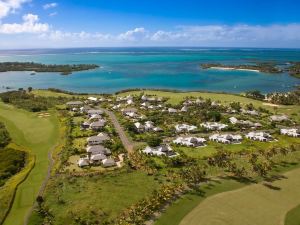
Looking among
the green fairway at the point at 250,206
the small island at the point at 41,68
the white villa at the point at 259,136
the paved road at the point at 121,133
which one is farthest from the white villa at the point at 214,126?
the small island at the point at 41,68

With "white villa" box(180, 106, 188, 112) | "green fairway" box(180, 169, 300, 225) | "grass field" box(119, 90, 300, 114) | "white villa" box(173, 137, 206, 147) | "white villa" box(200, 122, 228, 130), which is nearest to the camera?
"green fairway" box(180, 169, 300, 225)

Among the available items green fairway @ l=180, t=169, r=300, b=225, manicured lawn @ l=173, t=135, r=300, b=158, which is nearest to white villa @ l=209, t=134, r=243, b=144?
manicured lawn @ l=173, t=135, r=300, b=158

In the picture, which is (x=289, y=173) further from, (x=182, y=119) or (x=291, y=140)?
(x=182, y=119)

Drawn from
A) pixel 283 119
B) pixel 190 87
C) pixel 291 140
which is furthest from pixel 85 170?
pixel 190 87

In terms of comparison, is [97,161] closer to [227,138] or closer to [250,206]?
[250,206]

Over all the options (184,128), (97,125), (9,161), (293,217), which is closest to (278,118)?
(184,128)

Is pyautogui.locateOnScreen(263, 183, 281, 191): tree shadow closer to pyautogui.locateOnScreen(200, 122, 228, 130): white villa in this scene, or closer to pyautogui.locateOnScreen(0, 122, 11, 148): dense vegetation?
pyautogui.locateOnScreen(200, 122, 228, 130): white villa

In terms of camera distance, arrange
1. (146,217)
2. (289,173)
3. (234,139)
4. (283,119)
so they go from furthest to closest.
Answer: (283,119) < (234,139) < (289,173) < (146,217)
